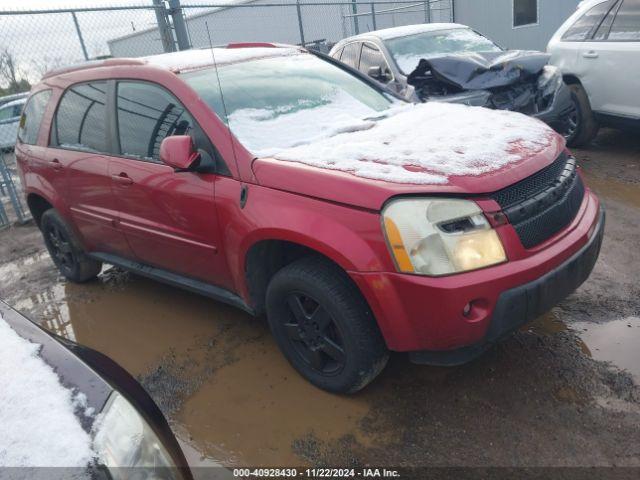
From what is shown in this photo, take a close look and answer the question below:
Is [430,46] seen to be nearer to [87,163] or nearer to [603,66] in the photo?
[603,66]

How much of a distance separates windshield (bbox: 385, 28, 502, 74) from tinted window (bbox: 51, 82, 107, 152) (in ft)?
13.4

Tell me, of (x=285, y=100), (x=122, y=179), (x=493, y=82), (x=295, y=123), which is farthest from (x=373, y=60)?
(x=122, y=179)

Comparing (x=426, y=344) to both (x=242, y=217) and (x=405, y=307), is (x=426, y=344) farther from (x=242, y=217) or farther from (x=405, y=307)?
(x=242, y=217)

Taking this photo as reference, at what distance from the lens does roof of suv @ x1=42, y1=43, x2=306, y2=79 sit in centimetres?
333

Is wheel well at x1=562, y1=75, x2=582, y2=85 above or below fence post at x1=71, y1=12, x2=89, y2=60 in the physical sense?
below

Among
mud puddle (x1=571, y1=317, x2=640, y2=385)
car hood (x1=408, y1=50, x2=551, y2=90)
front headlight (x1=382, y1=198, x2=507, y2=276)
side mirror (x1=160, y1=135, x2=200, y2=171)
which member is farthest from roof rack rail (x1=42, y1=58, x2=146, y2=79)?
car hood (x1=408, y1=50, x2=551, y2=90)

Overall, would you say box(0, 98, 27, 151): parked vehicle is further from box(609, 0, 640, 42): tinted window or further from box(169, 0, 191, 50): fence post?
box(609, 0, 640, 42): tinted window

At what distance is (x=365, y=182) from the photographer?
234 centimetres

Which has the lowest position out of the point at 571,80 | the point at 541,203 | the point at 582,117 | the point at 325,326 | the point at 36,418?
the point at 582,117

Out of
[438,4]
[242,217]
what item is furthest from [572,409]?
[438,4]

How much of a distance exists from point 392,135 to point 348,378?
132cm

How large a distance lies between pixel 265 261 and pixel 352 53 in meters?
5.53

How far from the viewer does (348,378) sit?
262cm

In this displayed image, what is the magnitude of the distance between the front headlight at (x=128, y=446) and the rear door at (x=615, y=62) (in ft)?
18.9
